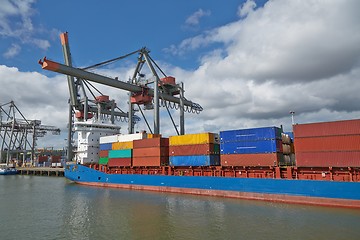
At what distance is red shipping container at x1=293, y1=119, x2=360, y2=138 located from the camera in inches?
761

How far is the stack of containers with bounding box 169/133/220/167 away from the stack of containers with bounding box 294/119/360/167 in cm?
881

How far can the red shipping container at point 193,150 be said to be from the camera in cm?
2759

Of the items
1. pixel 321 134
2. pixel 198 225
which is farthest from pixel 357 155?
pixel 198 225

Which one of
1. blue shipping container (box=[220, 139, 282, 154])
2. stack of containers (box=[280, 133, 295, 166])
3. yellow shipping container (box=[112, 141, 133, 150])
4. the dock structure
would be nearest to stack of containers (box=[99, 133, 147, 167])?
yellow shipping container (box=[112, 141, 133, 150])

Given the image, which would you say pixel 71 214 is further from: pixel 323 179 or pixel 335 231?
pixel 323 179

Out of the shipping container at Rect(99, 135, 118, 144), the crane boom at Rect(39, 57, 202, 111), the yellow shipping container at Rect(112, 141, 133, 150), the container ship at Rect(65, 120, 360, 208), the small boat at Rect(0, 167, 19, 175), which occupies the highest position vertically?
the crane boom at Rect(39, 57, 202, 111)

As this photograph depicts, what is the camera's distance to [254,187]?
23938 mm

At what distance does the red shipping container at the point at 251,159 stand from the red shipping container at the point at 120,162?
44.7 ft

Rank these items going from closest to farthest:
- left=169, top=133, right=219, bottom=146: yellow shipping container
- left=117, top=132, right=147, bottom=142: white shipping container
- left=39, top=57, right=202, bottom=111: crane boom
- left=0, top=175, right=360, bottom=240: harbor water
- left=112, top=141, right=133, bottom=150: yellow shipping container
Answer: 1. left=0, top=175, right=360, bottom=240: harbor water
2. left=169, top=133, right=219, bottom=146: yellow shipping container
3. left=39, top=57, right=202, bottom=111: crane boom
4. left=112, top=141, right=133, bottom=150: yellow shipping container
5. left=117, top=132, right=147, bottom=142: white shipping container

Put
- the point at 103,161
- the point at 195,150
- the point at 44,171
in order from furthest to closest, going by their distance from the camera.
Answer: the point at 44,171 → the point at 103,161 → the point at 195,150

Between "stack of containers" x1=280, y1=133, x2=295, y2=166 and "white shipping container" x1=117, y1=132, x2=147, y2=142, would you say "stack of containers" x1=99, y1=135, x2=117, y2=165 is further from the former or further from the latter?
"stack of containers" x1=280, y1=133, x2=295, y2=166

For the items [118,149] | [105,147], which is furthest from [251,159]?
[105,147]

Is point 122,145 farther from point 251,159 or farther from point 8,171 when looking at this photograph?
point 8,171

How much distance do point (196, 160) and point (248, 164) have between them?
589 cm
